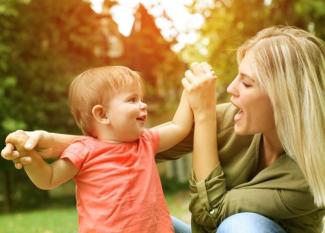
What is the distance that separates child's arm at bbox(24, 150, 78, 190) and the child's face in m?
0.22

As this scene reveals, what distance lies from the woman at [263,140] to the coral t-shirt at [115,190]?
0.42 feet

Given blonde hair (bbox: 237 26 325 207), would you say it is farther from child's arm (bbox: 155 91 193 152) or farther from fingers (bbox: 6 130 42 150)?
fingers (bbox: 6 130 42 150)

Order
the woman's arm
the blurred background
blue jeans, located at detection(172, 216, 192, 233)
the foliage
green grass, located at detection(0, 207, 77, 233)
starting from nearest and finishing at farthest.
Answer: the woman's arm < blue jeans, located at detection(172, 216, 192, 233) < green grass, located at detection(0, 207, 77, 233) < the foliage < the blurred background

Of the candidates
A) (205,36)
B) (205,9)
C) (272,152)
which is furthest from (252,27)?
(272,152)

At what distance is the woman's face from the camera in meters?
2.40

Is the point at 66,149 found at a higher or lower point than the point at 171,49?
higher

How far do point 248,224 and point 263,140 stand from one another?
446 millimetres

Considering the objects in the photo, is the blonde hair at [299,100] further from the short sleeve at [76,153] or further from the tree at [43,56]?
the tree at [43,56]

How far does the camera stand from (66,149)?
91.6 inches

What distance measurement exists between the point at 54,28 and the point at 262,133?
1163cm

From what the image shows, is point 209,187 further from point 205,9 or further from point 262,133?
point 205,9

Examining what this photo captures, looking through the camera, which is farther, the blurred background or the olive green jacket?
the blurred background

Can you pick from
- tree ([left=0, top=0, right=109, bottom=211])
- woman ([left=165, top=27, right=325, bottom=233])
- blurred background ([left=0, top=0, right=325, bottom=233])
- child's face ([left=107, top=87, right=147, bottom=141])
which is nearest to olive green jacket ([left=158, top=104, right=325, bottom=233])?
woman ([left=165, top=27, right=325, bottom=233])

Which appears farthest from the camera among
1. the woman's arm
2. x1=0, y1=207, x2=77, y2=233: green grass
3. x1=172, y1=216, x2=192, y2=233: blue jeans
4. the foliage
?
the foliage
